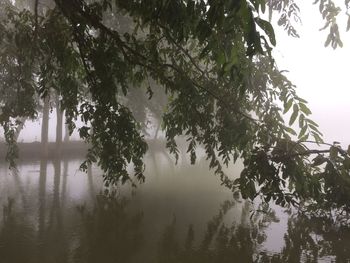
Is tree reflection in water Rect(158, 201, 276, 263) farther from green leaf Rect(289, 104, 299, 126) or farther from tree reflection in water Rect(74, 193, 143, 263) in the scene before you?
green leaf Rect(289, 104, 299, 126)

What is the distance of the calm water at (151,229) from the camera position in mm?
5996

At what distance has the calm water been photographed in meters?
6.00

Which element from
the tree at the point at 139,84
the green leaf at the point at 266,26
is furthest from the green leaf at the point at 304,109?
the green leaf at the point at 266,26

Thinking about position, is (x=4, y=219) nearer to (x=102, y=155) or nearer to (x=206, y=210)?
(x=102, y=155)

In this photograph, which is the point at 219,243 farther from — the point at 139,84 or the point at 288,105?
the point at 139,84

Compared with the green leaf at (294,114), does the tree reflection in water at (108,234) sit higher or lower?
lower

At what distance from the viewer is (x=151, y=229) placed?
7293mm

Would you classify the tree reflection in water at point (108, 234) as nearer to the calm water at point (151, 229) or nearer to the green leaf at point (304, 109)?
the calm water at point (151, 229)

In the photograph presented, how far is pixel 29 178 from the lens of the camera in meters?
12.5

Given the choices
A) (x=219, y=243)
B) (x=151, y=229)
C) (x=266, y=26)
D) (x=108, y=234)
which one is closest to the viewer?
(x=266, y=26)

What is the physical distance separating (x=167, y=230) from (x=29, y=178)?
674 centimetres

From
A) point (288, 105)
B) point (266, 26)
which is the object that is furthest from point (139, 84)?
point (266, 26)

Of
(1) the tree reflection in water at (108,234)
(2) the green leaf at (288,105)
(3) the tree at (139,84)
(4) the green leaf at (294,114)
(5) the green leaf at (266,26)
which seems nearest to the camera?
(5) the green leaf at (266,26)

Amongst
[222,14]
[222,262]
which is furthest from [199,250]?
[222,14]
